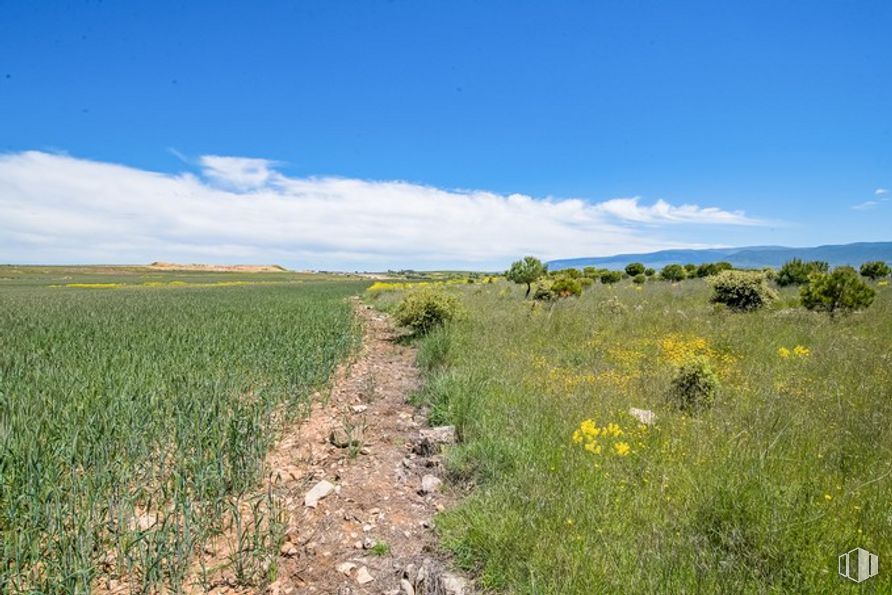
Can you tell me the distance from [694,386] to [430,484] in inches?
167

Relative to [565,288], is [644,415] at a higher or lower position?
lower

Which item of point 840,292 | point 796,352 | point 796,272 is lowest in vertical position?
point 796,352

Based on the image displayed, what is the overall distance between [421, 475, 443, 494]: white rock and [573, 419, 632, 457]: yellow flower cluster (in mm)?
1551

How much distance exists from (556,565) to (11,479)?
4.61 m

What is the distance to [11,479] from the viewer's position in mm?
3641

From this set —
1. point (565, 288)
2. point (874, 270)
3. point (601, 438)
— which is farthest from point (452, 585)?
point (874, 270)

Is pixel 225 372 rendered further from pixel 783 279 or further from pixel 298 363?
pixel 783 279

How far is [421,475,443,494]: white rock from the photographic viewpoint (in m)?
4.50

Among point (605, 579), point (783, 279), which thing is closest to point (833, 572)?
point (605, 579)

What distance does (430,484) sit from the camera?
179 inches

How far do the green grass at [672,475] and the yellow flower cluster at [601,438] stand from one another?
2.5 inches

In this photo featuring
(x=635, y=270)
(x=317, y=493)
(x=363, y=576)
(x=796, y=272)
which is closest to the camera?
(x=363, y=576)

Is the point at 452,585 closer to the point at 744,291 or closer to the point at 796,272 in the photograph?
the point at 744,291

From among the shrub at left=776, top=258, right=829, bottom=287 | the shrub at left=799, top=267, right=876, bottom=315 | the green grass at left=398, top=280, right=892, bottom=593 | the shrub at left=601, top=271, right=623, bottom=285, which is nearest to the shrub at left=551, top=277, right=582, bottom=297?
the shrub at left=799, top=267, right=876, bottom=315
